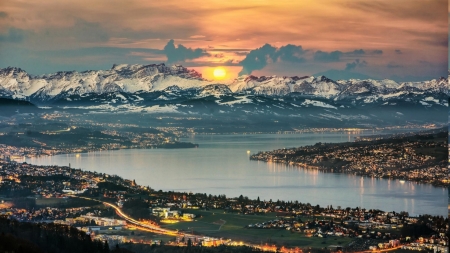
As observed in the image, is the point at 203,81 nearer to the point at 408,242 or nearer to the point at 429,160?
the point at 429,160

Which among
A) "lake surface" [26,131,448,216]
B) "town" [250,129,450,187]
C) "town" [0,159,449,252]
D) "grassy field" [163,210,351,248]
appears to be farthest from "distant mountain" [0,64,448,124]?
"grassy field" [163,210,351,248]

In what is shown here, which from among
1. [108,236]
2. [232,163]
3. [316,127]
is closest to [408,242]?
[108,236]

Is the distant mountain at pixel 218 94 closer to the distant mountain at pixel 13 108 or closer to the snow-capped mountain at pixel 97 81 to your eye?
the snow-capped mountain at pixel 97 81

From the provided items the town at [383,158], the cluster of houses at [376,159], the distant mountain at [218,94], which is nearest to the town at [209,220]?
the town at [383,158]

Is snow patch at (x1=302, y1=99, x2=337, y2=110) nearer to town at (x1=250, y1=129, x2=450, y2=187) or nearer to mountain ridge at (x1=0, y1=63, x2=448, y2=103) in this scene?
mountain ridge at (x1=0, y1=63, x2=448, y2=103)

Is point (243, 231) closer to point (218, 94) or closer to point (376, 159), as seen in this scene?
point (376, 159)

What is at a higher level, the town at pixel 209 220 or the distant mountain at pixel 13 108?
the distant mountain at pixel 13 108

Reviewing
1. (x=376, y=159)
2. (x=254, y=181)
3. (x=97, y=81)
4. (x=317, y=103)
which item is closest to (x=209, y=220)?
(x=254, y=181)
